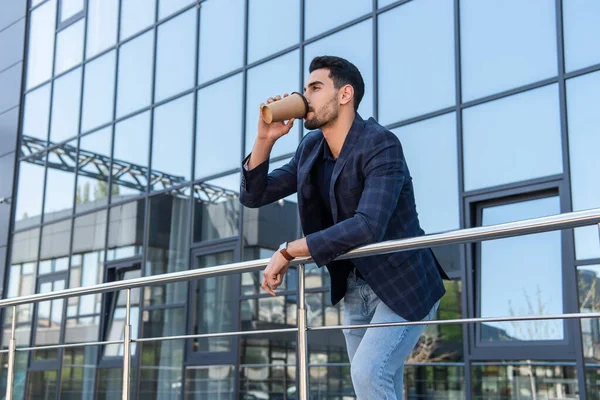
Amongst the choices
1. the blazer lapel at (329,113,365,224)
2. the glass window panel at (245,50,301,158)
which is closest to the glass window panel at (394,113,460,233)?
the glass window panel at (245,50,301,158)

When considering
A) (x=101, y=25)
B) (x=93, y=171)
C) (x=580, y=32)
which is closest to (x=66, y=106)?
(x=101, y=25)

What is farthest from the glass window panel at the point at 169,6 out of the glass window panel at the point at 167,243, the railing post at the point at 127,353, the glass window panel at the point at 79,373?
the railing post at the point at 127,353

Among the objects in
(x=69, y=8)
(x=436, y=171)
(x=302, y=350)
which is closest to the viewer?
(x=302, y=350)

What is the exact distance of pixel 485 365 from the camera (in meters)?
6.30

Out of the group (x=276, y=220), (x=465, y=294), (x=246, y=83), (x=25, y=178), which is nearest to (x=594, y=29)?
(x=465, y=294)

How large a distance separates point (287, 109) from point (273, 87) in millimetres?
6783

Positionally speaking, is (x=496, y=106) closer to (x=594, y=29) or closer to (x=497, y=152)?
(x=497, y=152)

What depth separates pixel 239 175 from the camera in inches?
360

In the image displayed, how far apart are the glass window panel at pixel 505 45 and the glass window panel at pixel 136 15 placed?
19.6 feet

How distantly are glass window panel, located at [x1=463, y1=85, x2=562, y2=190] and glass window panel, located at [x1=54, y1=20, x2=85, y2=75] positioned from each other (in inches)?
326

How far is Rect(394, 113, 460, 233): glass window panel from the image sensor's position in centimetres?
689

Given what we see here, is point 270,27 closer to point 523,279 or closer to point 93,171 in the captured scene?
point 93,171

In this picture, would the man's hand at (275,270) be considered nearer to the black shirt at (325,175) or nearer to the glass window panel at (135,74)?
the black shirt at (325,175)

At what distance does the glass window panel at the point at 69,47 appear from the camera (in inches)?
509
